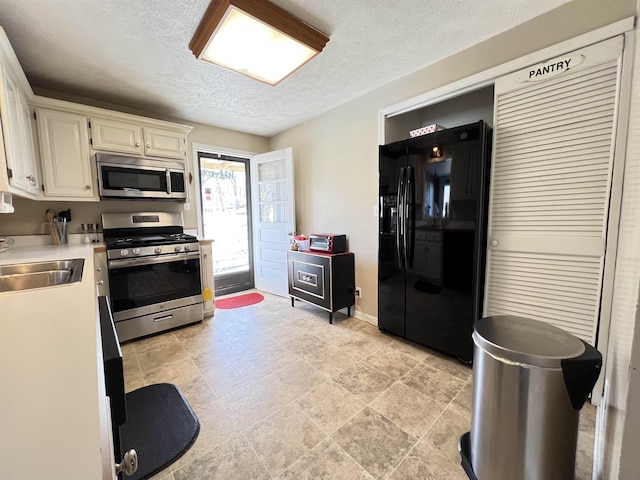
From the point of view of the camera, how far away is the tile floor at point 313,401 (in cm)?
130

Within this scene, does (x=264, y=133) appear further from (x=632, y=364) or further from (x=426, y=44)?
(x=632, y=364)

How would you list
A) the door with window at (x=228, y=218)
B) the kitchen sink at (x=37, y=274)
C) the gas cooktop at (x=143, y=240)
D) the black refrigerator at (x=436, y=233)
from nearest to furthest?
the kitchen sink at (x=37, y=274) < the black refrigerator at (x=436, y=233) < the gas cooktop at (x=143, y=240) < the door with window at (x=228, y=218)

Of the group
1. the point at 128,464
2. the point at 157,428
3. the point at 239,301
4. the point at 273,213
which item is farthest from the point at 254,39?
the point at 239,301

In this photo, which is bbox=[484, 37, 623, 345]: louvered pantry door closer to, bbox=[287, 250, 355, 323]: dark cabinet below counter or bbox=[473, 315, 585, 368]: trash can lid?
bbox=[473, 315, 585, 368]: trash can lid

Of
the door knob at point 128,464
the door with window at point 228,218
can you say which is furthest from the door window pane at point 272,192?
the door knob at point 128,464

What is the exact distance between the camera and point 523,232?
6.16ft

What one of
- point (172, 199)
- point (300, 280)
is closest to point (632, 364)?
point (300, 280)

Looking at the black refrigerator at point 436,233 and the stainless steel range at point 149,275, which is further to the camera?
the stainless steel range at point 149,275

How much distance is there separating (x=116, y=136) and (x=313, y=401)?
305 centimetres

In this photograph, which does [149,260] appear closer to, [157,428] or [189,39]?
[157,428]

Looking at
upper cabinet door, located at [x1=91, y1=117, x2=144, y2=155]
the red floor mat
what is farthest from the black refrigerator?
upper cabinet door, located at [x1=91, y1=117, x2=144, y2=155]

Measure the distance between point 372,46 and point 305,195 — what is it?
6.49 ft

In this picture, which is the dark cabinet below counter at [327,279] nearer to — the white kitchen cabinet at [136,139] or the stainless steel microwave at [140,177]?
the stainless steel microwave at [140,177]

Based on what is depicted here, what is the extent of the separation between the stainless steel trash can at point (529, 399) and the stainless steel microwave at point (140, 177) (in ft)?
10.4
